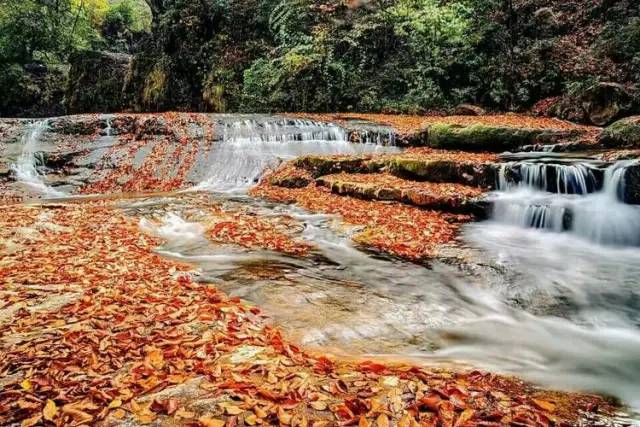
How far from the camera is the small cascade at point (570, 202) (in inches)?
282

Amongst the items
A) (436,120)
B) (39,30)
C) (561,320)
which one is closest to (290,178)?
(436,120)

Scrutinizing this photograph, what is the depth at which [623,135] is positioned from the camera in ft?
31.9

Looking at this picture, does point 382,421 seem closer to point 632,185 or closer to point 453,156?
point 632,185

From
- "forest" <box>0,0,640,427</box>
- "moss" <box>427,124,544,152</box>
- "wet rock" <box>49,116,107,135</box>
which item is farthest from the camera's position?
"wet rock" <box>49,116,107,135</box>

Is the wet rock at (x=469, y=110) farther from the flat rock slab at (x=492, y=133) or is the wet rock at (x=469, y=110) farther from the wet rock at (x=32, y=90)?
the wet rock at (x=32, y=90)

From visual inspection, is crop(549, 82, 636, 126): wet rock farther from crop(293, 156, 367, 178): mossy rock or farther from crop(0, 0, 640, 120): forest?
crop(293, 156, 367, 178): mossy rock

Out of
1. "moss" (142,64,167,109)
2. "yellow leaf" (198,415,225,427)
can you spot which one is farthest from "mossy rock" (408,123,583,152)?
"moss" (142,64,167,109)

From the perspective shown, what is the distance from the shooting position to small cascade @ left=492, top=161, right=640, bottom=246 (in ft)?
23.5

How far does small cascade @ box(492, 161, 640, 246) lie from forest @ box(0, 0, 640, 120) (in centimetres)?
733

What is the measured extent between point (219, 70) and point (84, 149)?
402 inches

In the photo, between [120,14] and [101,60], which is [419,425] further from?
[120,14]

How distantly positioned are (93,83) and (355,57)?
15170mm

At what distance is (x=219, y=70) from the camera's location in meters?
22.2

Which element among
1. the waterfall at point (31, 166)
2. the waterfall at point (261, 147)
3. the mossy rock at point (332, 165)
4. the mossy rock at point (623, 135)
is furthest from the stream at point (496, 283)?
the waterfall at point (31, 166)
